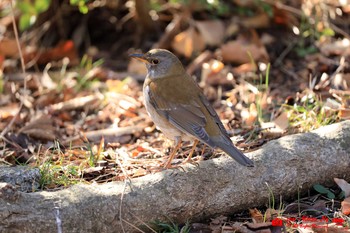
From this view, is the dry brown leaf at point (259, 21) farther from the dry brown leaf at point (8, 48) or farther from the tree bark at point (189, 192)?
the tree bark at point (189, 192)

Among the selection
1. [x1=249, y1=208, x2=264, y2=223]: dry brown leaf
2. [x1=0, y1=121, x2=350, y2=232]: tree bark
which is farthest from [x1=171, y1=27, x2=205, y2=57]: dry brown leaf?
[x1=249, y1=208, x2=264, y2=223]: dry brown leaf

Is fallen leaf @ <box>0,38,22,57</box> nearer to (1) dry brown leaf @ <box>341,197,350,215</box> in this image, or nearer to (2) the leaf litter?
(2) the leaf litter

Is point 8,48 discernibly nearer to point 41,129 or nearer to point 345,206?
point 41,129

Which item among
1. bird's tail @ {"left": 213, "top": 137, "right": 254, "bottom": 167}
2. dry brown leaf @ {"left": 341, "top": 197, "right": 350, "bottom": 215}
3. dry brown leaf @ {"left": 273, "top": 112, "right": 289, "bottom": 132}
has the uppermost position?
bird's tail @ {"left": 213, "top": 137, "right": 254, "bottom": 167}

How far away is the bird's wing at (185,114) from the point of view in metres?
4.96

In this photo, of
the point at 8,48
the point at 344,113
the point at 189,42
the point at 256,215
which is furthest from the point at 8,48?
the point at 256,215

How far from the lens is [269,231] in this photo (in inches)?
160

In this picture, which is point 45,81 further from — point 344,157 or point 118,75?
point 344,157

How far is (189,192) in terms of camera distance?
4293 millimetres

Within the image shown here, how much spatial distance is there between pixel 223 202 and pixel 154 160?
1.13 metres

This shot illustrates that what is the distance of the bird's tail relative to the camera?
438 centimetres

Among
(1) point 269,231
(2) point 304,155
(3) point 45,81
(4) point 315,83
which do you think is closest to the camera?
(1) point 269,231

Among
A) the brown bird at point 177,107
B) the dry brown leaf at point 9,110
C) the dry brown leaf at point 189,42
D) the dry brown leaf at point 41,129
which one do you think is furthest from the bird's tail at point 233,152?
the dry brown leaf at point 189,42

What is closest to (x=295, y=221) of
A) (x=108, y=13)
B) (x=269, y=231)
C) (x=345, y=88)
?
(x=269, y=231)
